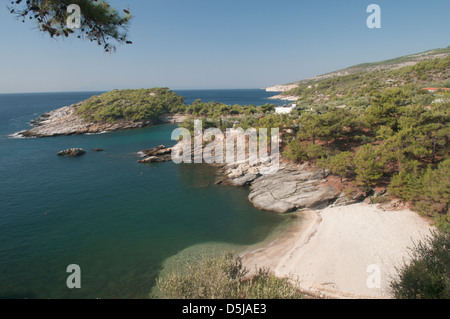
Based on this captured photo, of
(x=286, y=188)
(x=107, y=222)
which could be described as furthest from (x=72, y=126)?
Answer: (x=286, y=188)

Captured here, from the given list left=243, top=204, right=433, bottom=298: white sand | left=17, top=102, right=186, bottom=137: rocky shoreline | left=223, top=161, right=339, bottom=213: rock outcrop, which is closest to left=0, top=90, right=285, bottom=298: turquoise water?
left=223, top=161, right=339, bottom=213: rock outcrop

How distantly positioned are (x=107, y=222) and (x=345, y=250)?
2155 centimetres

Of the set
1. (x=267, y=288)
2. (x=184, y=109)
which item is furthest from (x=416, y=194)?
(x=184, y=109)

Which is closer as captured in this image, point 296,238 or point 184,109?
point 296,238

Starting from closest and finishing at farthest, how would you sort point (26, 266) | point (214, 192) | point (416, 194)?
1. point (26, 266)
2. point (416, 194)
3. point (214, 192)

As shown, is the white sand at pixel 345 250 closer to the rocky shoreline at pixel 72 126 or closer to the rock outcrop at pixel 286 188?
the rock outcrop at pixel 286 188

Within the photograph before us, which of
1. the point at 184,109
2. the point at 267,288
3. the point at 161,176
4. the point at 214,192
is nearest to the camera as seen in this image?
the point at 267,288

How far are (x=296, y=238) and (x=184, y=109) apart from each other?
3165 inches

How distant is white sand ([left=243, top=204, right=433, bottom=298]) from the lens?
535 inches

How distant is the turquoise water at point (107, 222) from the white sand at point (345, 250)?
288 centimetres

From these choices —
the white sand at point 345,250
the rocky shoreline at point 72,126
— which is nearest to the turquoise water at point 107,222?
the white sand at point 345,250

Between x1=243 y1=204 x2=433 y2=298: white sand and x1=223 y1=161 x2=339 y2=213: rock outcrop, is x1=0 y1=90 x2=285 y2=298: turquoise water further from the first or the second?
x1=243 y1=204 x2=433 y2=298: white sand

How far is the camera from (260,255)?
55.3 feet
